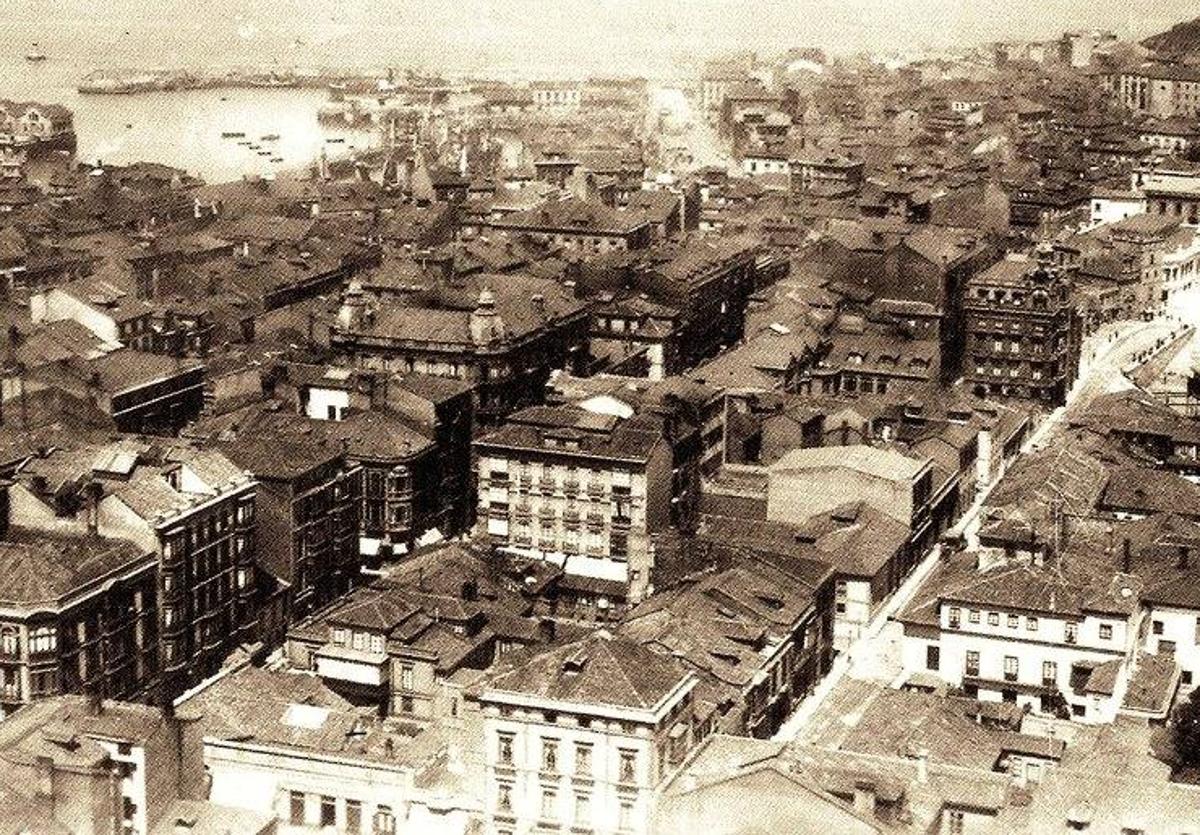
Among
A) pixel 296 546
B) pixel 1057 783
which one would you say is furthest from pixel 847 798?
pixel 296 546

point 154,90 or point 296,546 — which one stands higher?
point 154,90

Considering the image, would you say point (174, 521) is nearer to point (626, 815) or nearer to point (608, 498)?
point (608, 498)

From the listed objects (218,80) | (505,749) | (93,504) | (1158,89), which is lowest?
(505,749)

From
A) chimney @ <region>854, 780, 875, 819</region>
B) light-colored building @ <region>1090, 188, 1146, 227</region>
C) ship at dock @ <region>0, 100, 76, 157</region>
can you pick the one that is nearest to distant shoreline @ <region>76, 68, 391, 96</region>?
ship at dock @ <region>0, 100, 76, 157</region>

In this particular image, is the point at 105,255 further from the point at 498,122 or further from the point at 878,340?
the point at 498,122

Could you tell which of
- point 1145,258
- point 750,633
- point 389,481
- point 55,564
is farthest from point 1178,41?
point 55,564

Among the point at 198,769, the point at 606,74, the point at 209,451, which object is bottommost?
the point at 198,769

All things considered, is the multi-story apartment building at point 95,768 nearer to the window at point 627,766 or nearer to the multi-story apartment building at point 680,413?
the window at point 627,766
